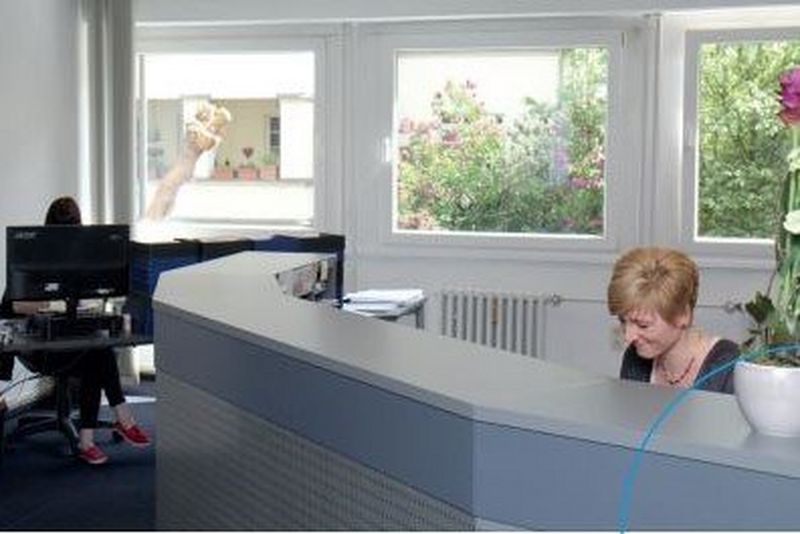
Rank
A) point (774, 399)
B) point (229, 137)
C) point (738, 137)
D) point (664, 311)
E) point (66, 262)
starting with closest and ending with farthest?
point (774, 399), point (664, 311), point (66, 262), point (738, 137), point (229, 137)

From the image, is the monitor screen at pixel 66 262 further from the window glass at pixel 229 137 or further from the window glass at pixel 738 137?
the window glass at pixel 738 137

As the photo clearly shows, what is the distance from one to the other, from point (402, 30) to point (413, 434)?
15.0 ft

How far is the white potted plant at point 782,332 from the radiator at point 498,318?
4283 millimetres

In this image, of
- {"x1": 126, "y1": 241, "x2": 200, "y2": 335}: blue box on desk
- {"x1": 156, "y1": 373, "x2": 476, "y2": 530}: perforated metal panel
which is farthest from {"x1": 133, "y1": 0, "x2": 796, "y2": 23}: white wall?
{"x1": 156, "y1": 373, "x2": 476, "y2": 530}: perforated metal panel

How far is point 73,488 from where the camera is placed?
4.41 m

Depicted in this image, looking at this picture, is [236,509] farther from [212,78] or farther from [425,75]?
[212,78]

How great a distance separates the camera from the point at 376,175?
5980 mm

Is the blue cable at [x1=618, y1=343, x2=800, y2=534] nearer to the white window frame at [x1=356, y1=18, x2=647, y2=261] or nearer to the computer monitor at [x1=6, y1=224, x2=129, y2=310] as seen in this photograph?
the computer monitor at [x1=6, y1=224, x2=129, y2=310]

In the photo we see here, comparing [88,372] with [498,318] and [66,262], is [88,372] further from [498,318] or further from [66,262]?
[498,318]

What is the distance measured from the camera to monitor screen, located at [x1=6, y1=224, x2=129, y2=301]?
14.2 ft

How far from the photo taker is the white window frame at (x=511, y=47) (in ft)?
18.2

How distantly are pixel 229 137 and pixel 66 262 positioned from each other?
6.83 feet

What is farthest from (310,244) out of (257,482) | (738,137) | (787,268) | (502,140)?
(787,268)

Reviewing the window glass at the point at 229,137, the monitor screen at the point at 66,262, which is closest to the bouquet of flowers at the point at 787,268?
the monitor screen at the point at 66,262
